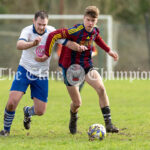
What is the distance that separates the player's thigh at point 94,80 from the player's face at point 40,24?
1.00 m

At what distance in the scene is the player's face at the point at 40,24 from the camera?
6.71 metres

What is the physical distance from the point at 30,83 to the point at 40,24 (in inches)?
37.5

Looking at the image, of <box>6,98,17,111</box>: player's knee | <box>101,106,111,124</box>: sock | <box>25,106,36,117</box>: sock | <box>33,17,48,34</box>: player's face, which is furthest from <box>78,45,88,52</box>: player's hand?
<box>25,106,36,117</box>: sock

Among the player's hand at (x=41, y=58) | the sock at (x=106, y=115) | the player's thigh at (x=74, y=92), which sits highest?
the player's hand at (x=41, y=58)

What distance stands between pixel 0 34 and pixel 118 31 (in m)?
7.27

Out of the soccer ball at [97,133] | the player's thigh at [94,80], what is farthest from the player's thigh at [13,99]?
the soccer ball at [97,133]

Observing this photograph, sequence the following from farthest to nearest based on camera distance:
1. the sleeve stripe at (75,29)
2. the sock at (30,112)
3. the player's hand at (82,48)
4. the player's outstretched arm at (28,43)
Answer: the sock at (30,112) → the sleeve stripe at (75,29) → the player's hand at (82,48) → the player's outstretched arm at (28,43)

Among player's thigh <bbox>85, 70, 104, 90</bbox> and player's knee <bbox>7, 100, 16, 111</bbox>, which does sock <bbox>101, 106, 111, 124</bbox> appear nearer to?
player's thigh <bbox>85, 70, 104, 90</bbox>

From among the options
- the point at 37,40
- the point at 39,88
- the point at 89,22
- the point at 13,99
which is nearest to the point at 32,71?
the point at 39,88

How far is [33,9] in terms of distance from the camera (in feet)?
105

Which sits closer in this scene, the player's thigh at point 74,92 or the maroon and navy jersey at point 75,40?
the maroon and navy jersey at point 75,40

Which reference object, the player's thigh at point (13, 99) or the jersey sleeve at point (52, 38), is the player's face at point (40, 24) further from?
the player's thigh at point (13, 99)

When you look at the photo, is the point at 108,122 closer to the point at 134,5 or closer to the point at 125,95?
the point at 125,95

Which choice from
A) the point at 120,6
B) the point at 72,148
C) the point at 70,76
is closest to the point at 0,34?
the point at 120,6
